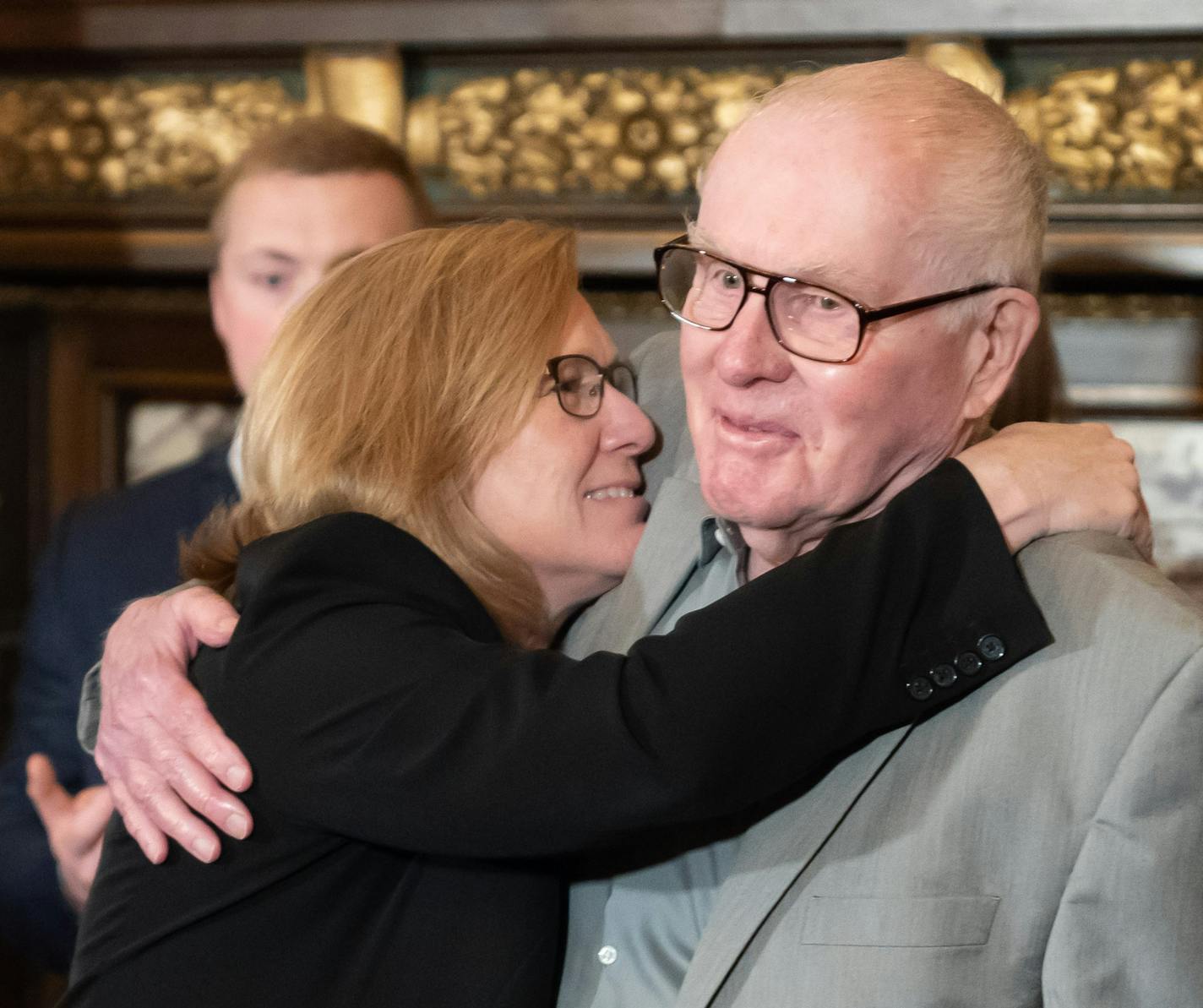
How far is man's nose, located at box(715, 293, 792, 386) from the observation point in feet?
5.09

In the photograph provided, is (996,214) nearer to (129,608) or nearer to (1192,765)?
(1192,765)

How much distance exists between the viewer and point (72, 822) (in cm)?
222

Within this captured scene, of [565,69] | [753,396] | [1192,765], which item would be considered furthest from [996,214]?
[565,69]

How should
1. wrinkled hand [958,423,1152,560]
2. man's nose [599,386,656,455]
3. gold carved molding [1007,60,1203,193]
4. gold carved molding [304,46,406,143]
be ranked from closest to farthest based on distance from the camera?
wrinkled hand [958,423,1152,560]
man's nose [599,386,656,455]
gold carved molding [1007,60,1203,193]
gold carved molding [304,46,406,143]

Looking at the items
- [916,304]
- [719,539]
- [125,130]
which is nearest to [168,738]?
[719,539]

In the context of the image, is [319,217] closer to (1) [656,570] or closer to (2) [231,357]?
(2) [231,357]

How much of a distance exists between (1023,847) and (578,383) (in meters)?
0.75

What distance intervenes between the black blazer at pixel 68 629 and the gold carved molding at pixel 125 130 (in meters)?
0.66

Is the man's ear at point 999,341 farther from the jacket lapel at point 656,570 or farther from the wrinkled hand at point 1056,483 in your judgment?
the jacket lapel at point 656,570

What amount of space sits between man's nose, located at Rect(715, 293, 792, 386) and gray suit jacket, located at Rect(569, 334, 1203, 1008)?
313 millimetres

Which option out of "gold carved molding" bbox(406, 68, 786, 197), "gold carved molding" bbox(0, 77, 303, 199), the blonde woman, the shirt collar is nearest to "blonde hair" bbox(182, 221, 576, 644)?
the blonde woman

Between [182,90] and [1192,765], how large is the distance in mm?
2442

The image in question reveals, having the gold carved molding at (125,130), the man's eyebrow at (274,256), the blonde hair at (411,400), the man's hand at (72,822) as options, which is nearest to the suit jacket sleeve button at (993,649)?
the blonde hair at (411,400)

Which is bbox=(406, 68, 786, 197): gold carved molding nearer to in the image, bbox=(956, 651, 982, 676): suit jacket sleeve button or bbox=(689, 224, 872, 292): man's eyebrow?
bbox=(689, 224, 872, 292): man's eyebrow
